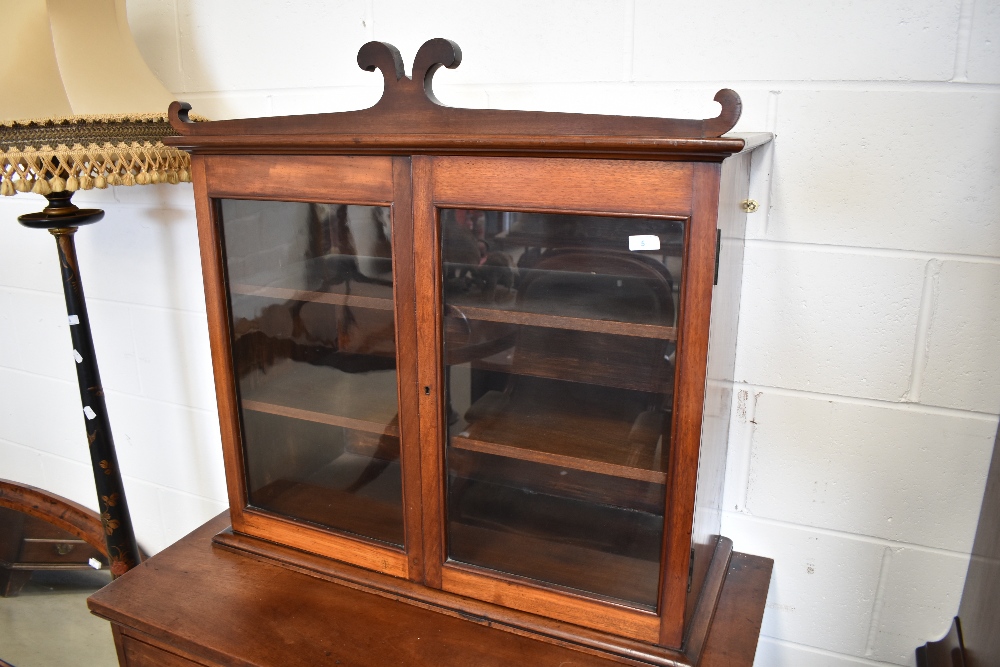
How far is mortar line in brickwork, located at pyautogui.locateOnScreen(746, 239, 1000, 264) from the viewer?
3.62 feet

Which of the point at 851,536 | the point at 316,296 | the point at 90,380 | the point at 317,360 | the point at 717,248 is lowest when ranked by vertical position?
the point at 851,536

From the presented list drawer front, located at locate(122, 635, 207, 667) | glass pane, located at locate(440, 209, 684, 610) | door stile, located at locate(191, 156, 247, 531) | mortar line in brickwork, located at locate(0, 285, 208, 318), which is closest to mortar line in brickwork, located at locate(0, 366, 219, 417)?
mortar line in brickwork, located at locate(0, 285, 208, 318)

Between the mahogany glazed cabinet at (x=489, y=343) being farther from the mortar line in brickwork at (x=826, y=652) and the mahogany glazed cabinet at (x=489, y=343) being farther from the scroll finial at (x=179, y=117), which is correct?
the mortar line in brickwork at (x=826, y=652)

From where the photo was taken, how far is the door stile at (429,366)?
1004mm

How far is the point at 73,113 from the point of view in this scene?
4.00ft

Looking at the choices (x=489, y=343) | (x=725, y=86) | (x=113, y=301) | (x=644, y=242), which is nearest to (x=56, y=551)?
(x=113, y=301)

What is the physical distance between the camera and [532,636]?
42.8 inches

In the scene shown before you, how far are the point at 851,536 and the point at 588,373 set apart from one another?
0.63 meters

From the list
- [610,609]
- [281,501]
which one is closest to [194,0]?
[281,501]

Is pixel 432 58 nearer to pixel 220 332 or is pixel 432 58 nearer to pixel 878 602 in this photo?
pixel 220 332

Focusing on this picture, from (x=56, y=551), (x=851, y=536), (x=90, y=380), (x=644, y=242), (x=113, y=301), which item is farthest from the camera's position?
(x=56, y=551)

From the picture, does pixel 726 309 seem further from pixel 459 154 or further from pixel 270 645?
pixel 270 645

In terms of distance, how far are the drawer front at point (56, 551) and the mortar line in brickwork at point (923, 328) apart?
201 centimetres

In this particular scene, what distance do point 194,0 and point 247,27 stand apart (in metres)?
0.14
